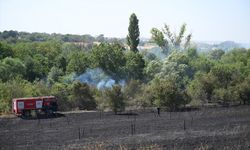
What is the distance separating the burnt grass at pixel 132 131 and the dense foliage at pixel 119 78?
580cm

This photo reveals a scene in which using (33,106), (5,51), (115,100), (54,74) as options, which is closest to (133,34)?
(54,74)

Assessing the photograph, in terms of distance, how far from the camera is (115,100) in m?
39.2

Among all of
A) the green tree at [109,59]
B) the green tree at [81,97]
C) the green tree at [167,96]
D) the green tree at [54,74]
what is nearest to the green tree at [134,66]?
the green tree at [109,59]

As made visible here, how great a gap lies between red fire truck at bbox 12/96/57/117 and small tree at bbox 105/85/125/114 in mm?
5118

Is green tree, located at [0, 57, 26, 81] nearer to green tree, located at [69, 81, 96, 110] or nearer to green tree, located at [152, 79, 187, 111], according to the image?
green tree, located at [69, 81, 96, 110]

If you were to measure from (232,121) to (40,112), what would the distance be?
17.5 meters

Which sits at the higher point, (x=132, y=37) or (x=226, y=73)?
(x=132, y=37)

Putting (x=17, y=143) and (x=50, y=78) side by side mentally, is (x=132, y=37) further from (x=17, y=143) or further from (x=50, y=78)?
(x=17, y=143)

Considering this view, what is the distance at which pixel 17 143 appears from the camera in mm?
23250

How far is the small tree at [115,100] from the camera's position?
39.2m

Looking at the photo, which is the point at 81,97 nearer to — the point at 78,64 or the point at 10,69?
the point at 10,69

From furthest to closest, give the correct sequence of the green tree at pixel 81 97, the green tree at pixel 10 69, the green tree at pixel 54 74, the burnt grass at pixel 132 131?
the green tree at pixel 54 74 < the green tree at pixel 10 69 < the green tree at pixel 81 97 < the burnt grass at pixel 132 131

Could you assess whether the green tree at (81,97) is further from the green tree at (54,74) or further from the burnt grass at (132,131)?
the green tree at (54,74)

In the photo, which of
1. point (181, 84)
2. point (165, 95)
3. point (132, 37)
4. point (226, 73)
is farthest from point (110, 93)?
point (132, 37)
